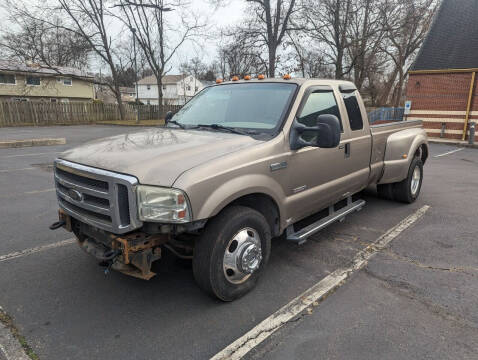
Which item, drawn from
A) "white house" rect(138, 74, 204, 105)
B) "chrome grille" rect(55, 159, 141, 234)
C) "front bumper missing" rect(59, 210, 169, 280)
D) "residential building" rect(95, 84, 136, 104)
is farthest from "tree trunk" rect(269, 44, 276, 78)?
"white house" rect(138, 74, 204, 105)

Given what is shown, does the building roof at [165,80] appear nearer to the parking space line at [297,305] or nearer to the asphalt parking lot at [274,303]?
the asphalt parking lot at [274,303]

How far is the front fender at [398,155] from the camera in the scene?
509 centimetres

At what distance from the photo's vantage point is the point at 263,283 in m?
3.25

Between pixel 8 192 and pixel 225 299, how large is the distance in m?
5.61

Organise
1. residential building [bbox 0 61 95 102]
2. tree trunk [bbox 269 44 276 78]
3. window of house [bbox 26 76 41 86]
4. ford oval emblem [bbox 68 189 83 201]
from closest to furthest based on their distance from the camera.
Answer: ford oval emblem [bbox 68 189 83 201]
tree trunk [bbox 269 44 276 78]
residential building [bbox 0 61 95 102]
window of house [bbox 26 76 41 86]

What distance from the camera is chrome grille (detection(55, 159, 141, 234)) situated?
2.39 meters

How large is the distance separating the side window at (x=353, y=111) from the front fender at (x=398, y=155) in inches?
36.3

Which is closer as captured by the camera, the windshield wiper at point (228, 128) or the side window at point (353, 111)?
the windshield wiper at point (228, 128)

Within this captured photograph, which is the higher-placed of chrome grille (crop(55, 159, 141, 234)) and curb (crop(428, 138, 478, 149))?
chrome grille (crop(55, 159, 141, 234))

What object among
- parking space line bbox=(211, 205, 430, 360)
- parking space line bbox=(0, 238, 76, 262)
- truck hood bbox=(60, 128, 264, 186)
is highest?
truck hood bbox=(60, 128, 264, 186)

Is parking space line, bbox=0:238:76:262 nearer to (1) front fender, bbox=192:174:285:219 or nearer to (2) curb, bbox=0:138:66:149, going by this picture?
(1) front fender, bbox=192:174:285:219

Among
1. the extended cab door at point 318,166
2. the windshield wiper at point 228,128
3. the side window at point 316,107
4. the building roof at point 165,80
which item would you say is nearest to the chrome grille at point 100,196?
the windshield wiper at point 228,128

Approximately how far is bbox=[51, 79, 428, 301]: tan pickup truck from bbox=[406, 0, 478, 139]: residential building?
57.6ft

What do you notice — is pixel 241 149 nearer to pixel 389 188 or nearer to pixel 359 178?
pixel 359 178
